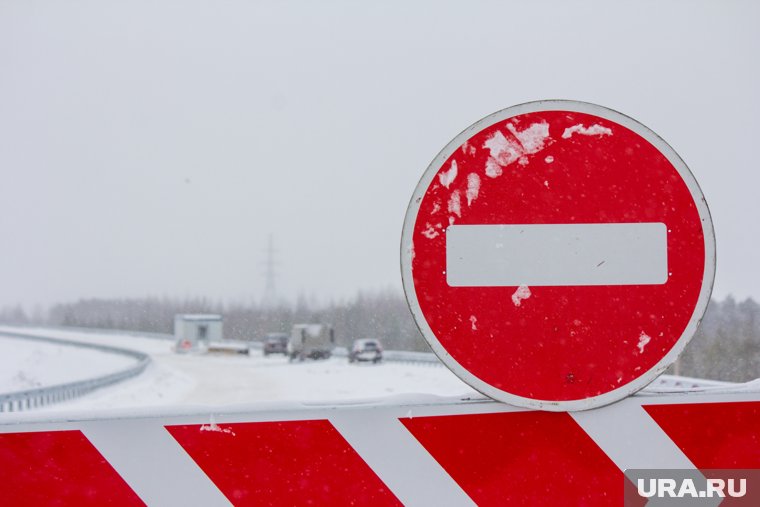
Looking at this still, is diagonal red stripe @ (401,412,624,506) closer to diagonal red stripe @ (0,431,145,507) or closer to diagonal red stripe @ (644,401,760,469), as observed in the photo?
diagonal red stripe @ (644,401,760,469)

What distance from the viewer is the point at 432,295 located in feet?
5.77

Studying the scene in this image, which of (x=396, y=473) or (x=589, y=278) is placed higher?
(x=589, y=278)

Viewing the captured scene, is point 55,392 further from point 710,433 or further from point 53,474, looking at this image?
point 710,433

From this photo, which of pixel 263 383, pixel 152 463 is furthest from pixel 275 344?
pixel 152 463

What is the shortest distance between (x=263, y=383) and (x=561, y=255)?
104 feet

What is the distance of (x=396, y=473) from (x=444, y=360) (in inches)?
12.2

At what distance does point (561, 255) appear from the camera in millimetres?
1729

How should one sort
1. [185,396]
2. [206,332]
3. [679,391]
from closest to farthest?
[679,391], [185,396], [206,332]

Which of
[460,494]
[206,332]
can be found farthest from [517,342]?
[206,332]

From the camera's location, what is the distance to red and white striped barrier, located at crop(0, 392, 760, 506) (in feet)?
5.80

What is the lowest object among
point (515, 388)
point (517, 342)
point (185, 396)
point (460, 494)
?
point (185, 396)

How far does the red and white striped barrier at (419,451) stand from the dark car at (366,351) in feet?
143

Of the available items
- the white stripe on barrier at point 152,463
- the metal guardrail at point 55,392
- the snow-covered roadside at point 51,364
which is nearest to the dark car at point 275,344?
the snow-covered roadside at point 51,364

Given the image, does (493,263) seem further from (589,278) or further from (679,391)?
(679,391)
